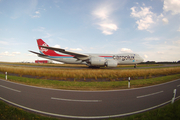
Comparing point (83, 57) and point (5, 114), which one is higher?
point (83, 57)

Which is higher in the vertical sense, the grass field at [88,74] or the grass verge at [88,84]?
the grass field at [88,74]

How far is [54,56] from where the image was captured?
27.0 metres

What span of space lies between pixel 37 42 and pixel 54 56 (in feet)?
23.9

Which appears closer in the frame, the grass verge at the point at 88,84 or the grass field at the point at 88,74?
the grass verge at the point at 88,84

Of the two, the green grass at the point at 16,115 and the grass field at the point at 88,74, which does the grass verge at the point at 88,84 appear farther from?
the green grass at the point at 16,115

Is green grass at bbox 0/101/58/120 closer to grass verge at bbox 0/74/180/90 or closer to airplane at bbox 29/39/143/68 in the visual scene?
grass verge at bbox 0/74/180/90

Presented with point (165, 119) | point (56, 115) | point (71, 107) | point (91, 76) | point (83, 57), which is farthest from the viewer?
point (83, 57)

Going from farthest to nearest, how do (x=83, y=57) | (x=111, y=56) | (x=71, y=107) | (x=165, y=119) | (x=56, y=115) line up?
1. (x=111, y=56)
2. (x=83, y=57)
3. (x=71, y=107)
4. (x=56, y=115)
5. (x=165, y=119)

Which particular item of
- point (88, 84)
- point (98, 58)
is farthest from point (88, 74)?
point (98, 58)

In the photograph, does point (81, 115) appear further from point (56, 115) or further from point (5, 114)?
point (5, 114)

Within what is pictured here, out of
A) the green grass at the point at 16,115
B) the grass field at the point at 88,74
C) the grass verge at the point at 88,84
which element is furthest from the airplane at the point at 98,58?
the green grass at the point at 16,115

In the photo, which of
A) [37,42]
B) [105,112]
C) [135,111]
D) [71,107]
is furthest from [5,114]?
[37,42]

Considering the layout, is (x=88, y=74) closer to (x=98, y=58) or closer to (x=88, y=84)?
(x=88, y=84)

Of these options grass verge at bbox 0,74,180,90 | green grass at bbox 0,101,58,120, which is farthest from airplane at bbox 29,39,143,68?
green grass at bbox 0,101,58,120
